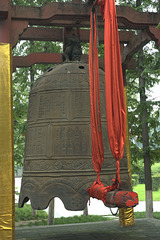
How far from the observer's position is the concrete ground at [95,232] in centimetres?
610

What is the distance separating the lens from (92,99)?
416 centimetres

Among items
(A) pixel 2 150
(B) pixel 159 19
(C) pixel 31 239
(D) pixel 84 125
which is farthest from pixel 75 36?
(C) pixel 31 239

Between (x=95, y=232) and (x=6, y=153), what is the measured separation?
287 centimetres

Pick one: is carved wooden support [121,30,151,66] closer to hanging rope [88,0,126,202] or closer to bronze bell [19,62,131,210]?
bronze bell [19,62,131,210]

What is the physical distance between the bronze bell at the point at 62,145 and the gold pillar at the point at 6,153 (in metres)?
0.26

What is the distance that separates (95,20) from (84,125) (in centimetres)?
140

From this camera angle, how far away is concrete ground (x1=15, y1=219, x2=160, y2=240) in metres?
6.10

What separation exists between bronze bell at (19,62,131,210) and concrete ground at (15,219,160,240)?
172cm

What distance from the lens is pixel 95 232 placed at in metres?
6.55

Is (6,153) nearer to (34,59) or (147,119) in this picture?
(34,59)

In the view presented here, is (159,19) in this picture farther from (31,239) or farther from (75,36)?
(31,239)

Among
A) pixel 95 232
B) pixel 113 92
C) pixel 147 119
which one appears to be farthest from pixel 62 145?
pixel 147 119

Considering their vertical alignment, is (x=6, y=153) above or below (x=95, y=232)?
above

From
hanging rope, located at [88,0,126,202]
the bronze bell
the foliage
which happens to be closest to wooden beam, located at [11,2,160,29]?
the bronze bell
